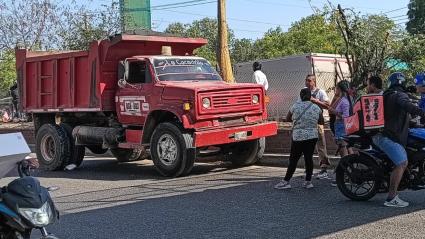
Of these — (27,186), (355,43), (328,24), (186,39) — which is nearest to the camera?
(27,186)

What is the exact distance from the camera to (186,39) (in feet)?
45.0

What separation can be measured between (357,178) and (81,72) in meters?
7.21

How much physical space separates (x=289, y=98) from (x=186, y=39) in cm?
658

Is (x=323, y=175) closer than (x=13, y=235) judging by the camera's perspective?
No

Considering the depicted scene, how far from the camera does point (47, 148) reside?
14.3m

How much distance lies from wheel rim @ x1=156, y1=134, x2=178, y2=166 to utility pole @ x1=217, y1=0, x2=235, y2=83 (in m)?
5.88

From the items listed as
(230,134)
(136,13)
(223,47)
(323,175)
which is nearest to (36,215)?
(323,175)

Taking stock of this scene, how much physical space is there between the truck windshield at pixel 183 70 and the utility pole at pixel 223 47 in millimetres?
4143

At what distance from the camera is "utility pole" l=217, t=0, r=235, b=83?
17.3m

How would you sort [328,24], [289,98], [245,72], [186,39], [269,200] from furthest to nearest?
[245,72], [289,98], [328,24], [186,39], [269,200]

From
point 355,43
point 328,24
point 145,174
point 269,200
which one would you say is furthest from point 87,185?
point 328,24

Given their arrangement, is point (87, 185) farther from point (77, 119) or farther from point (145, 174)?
point (77, 119)

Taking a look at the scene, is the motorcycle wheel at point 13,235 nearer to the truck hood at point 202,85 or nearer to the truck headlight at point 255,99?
the truck hood at point 202,85

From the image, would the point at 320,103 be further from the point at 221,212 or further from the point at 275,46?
the point at 275,46
